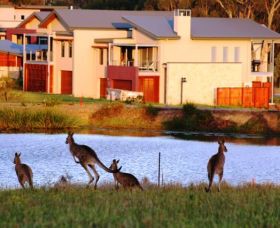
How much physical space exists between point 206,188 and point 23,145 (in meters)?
23.2

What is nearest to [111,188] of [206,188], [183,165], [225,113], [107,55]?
[206,188]

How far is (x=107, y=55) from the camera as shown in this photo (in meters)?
68.9

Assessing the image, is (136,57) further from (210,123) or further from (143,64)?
(210,123)

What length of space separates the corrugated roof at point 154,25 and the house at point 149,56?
6 cm

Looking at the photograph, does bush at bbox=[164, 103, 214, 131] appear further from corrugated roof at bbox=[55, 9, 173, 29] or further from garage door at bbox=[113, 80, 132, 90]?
corrugated roof at bbox=[55, 9, 173, 29]

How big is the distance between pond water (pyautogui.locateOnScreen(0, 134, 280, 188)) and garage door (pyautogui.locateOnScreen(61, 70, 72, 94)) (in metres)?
23.7

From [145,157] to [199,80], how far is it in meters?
27.2

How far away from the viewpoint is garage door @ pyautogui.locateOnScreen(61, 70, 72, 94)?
7094 centimetres

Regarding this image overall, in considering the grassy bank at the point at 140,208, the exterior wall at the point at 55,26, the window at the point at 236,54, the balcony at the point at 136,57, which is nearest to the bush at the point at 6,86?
the exterior wall at the point at 55,26

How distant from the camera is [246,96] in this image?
65.3 m

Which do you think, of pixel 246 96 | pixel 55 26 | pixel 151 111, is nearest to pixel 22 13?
pixel 55 26

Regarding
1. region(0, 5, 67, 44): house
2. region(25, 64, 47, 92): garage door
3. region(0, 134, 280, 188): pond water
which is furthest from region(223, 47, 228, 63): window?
region(0, 5, 67, 44): house

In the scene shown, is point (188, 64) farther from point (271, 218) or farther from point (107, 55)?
point (271, 218)

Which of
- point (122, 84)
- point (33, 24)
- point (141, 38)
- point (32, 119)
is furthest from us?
point (33, 24)
